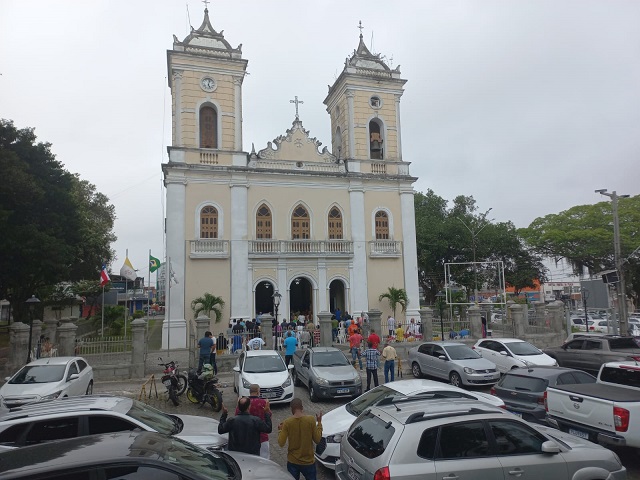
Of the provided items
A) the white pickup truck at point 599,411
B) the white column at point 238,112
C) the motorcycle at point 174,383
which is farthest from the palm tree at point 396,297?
the white pickup truck at point 599,411

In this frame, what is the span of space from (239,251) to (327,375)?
14.3 meters

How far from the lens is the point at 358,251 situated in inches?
1092

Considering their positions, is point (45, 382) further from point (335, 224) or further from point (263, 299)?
point (335, 224)

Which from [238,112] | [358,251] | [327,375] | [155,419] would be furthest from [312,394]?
[238,112]

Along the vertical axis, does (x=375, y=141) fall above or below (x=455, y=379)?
above

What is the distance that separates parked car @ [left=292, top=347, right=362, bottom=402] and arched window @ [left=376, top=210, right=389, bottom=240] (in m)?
15.6

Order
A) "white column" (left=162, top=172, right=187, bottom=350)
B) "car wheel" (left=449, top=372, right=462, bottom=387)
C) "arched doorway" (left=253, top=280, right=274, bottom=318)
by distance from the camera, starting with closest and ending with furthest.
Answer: "car wheel" (left=449, top=372, right=462, bottom=387), "white column" (left=162, top=172, right=187, bottom=350), "arched doorway" (left=253, top=280, right=274, bottom=318)

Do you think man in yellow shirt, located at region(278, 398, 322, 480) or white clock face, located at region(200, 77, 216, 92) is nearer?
man in yellow shirt, located at region(278, 398, 322, 480)

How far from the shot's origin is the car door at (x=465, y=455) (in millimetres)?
4930

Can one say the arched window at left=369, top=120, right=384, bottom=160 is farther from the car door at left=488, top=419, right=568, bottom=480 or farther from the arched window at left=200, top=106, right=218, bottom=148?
the car door at left=488, top=419, right=568, bottom=480

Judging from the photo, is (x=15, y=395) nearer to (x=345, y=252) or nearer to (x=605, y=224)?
(x=345, y=252)

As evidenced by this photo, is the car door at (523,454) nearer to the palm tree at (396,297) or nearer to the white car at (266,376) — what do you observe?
the white car at (266,376)

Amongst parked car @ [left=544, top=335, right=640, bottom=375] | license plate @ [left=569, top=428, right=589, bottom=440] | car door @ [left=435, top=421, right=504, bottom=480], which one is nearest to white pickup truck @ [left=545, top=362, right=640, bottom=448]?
license plate @ [left=569, top=428, right=589, bottom=440]

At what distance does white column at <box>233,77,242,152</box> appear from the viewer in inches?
1058
